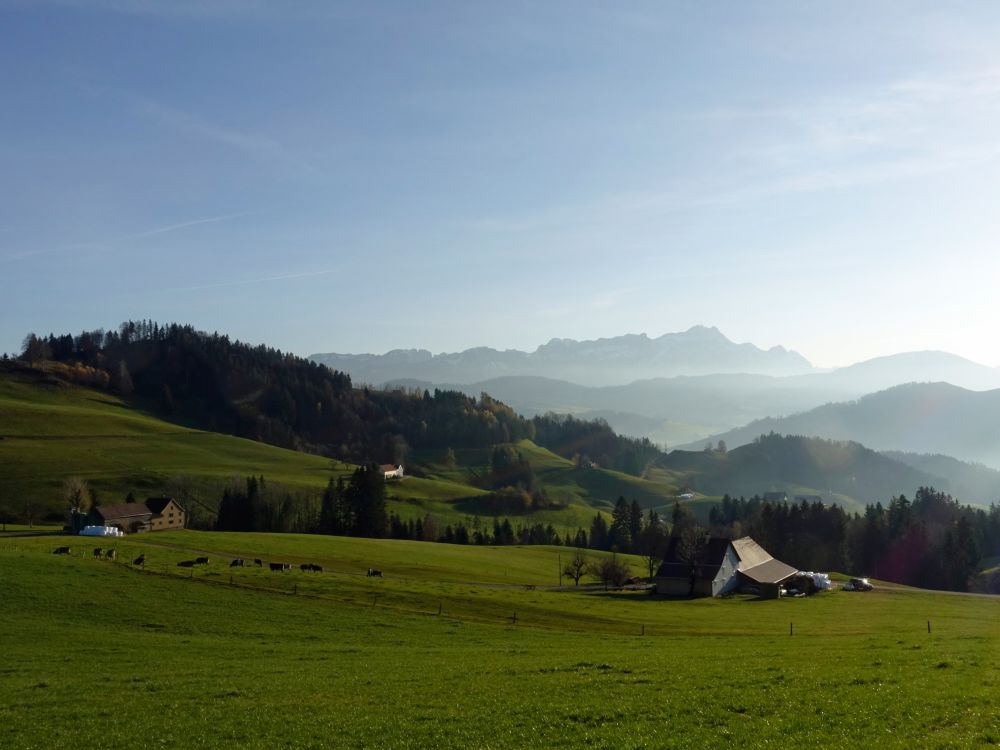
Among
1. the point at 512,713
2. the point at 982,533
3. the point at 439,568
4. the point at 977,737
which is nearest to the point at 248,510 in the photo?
the point at 439,568

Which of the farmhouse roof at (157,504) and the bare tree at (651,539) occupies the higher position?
the farmhouse roof at (157,504)

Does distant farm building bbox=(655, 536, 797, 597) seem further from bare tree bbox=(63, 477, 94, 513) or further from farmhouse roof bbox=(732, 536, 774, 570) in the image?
bare tree bbox=(63, 477, 94, 513)

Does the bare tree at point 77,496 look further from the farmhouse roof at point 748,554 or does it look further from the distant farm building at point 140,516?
the farmhouse roof at point 748,554

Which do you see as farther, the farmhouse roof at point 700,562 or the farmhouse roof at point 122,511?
the farmhouse roof at point 122,511

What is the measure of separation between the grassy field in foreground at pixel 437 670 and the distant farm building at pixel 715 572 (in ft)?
75.5

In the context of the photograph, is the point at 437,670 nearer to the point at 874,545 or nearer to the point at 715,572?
the point at 715,572

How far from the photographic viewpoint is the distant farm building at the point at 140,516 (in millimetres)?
112312

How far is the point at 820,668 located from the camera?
1096 inches

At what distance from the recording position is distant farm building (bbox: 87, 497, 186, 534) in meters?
112

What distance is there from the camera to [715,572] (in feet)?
299

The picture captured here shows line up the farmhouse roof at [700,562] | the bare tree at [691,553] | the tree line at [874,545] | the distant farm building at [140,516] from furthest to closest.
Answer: the tree line at [874,545]
the distant farm building at [140,516]
the farmhouse roof at [700,562]
the bare tree at [691,553]

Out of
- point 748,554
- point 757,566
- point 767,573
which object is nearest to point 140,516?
point 748,554

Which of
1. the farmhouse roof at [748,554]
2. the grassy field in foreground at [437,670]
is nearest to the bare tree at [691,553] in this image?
the farmhouse roof at [748,554]

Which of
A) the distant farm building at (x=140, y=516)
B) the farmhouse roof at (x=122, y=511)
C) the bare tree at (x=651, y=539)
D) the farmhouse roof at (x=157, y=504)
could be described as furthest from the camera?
the bare tree at (x=651, y=539)
